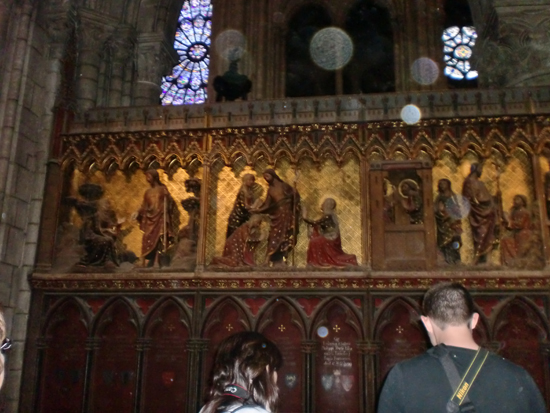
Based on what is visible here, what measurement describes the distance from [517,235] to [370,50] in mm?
7784

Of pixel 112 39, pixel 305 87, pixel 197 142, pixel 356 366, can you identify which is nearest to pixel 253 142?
pixel 197 142

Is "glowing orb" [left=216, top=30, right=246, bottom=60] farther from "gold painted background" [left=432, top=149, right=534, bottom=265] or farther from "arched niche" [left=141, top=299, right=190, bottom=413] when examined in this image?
"arched niche" [left=141, top=299, right=190, bottom=413]

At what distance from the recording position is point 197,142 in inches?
346

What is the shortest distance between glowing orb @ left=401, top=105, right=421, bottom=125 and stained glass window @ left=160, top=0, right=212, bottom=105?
6857mm

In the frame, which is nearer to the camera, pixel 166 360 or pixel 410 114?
pixel 166 360

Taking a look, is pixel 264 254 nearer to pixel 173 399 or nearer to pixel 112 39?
pixel 173 399

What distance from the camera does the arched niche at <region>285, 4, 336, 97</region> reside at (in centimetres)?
1400

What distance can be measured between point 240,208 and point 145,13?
6495 millimetres

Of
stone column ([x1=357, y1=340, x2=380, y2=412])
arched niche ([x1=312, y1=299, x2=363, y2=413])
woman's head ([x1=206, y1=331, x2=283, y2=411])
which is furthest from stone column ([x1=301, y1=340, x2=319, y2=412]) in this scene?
woman's head ([x1=206, y1=331, x2=283, y2=411])

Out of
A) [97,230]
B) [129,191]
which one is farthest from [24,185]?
[129,191]

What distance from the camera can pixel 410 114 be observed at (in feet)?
27.6

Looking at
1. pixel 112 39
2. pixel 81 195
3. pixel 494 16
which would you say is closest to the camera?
pixel 81 195

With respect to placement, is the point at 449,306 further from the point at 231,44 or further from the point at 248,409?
the point at 231,44

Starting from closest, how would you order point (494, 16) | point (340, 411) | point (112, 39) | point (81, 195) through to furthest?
1. point (340, 411)
2. point (81, 195)
3. point (494, 16)
4. point (112, 39)
